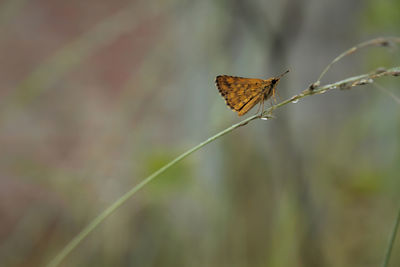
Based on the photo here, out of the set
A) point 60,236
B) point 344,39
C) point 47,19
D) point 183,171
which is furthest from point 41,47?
point 183,171

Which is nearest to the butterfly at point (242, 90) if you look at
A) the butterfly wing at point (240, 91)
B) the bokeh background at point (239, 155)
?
the butterfly wing at point (240, 91)

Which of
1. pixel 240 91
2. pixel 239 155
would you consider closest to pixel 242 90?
pixel 240 91

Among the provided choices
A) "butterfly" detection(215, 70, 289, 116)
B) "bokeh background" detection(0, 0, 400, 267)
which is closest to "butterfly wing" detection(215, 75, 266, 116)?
"butterfly" detection(215, 70, 289, 116)

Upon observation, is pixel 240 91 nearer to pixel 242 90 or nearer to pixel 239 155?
pixel 242 90

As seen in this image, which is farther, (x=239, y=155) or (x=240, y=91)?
(x=239, y=155)

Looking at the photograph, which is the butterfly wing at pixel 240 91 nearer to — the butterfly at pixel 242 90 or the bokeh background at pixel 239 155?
the butterfly at pixel 242 90

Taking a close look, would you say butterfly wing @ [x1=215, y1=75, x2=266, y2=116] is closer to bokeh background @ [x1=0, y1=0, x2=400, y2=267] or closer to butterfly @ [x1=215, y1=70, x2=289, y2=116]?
butterfly @ [x1=215, y1=70, x2=289, y2=116]

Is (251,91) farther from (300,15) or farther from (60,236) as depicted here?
(60,236)
